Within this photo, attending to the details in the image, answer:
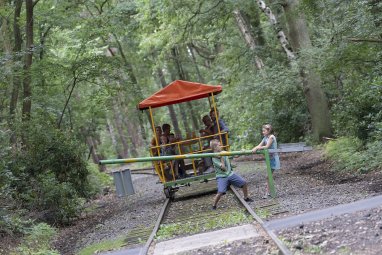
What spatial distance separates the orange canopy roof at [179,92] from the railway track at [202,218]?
2.77 metres

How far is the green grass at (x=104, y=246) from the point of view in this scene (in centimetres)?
963

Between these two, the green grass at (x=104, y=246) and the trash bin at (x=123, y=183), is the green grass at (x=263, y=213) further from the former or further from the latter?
the trash bin at (x=123, y=183)

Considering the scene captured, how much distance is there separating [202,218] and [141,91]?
13.0 m

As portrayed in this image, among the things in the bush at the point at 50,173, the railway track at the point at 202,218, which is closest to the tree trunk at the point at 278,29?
the railway track at the point at 202,218

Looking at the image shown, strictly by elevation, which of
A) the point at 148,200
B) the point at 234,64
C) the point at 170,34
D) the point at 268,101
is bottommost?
the point at 148,200

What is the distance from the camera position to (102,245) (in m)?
10.1

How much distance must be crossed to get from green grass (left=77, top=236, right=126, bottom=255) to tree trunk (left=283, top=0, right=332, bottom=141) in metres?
11.5

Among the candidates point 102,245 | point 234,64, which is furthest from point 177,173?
point 234,64

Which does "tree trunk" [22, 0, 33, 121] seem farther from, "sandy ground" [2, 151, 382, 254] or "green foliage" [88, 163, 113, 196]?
"green foliage" [88, 163, 113, 196]

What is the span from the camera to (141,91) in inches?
913

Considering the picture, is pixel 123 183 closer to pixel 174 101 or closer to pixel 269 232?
pixel 174 101

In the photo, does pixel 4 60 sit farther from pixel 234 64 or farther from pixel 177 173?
pixel 234 64

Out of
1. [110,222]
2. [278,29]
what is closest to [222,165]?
[110,222]

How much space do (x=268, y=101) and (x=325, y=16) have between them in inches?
357
